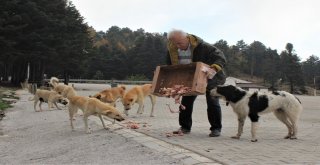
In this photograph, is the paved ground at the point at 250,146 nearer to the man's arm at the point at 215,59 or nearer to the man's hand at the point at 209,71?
the man's hand at the point at 209,71

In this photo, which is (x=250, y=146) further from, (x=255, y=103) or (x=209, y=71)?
(x=209, y=71)

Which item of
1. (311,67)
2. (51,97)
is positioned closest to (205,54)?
(51,97)

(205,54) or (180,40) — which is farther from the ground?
(180,40)

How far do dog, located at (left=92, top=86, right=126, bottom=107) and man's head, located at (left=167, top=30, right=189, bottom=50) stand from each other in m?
6.03

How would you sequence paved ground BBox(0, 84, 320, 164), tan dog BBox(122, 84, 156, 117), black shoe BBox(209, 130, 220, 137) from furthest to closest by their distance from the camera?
tan dog BBox(122, 84, 156, 117) → black shoe BBox(209, 130, 220, 137) → paved ground BBox(0, 84, 320, 164)

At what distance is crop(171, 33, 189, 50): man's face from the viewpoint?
9742 millimetres

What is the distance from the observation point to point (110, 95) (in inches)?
632

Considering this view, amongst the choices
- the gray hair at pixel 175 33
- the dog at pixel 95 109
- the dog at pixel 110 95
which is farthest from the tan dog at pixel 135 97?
the gray hair at pixel 175 33

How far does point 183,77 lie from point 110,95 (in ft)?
21.2

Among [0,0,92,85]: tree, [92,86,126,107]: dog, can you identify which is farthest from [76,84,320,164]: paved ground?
[0,0,92,85]: tree

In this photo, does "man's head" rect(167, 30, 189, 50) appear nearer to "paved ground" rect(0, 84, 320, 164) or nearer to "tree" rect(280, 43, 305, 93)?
"paved ground" rect(0, 84, 320, 164)

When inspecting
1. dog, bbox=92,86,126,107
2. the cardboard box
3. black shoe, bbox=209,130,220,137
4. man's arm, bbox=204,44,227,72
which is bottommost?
black shoe, bbox=209,130,220,137

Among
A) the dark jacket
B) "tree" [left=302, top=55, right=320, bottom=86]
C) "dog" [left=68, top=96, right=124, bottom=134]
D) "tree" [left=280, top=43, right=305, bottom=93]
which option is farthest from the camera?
"tree" [left=302, top=55, right=320, bottom=86]

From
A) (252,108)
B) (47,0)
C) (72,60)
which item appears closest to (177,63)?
(252,108)
